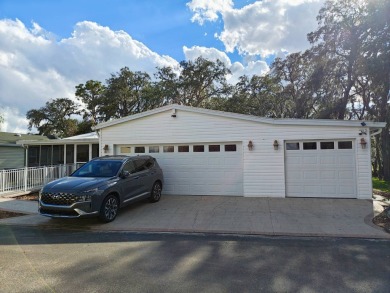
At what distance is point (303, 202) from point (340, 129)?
9.92 ft

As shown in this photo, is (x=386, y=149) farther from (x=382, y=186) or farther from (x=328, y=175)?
(x=328, y=175)

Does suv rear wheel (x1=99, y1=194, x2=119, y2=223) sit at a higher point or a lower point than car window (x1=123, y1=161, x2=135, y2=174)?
lower

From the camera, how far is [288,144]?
10.7 meters

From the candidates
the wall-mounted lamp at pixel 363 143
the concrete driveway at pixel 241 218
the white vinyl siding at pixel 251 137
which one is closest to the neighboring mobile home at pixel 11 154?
the concrete driveway at pixel 241 218

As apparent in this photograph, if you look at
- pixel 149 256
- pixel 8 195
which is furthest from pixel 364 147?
pixel 8 195

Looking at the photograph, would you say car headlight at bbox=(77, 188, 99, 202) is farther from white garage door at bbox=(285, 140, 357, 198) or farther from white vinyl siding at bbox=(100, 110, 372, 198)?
white garage door at bbox=(285, 140, 357, 198)

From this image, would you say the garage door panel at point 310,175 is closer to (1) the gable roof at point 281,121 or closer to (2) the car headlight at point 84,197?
(1) the gable roof at point 281,121

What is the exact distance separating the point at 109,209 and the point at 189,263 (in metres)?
3.51

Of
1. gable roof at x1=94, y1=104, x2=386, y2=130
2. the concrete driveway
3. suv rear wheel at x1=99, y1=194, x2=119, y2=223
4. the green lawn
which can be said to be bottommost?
the green lawn

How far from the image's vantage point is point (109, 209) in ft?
24.0

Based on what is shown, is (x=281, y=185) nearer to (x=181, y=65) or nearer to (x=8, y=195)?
(x=8, y=195)

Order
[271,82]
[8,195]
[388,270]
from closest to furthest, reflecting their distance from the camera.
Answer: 1. [388,270]
2. [8,195]
3. [271,82]

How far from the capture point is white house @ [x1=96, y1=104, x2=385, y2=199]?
1016 cm

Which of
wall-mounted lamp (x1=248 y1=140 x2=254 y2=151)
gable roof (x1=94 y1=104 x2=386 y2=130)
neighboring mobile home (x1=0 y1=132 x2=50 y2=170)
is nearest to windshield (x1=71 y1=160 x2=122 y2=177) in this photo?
gable roof (x1=94 y1=104 x2=386 y2=130)
